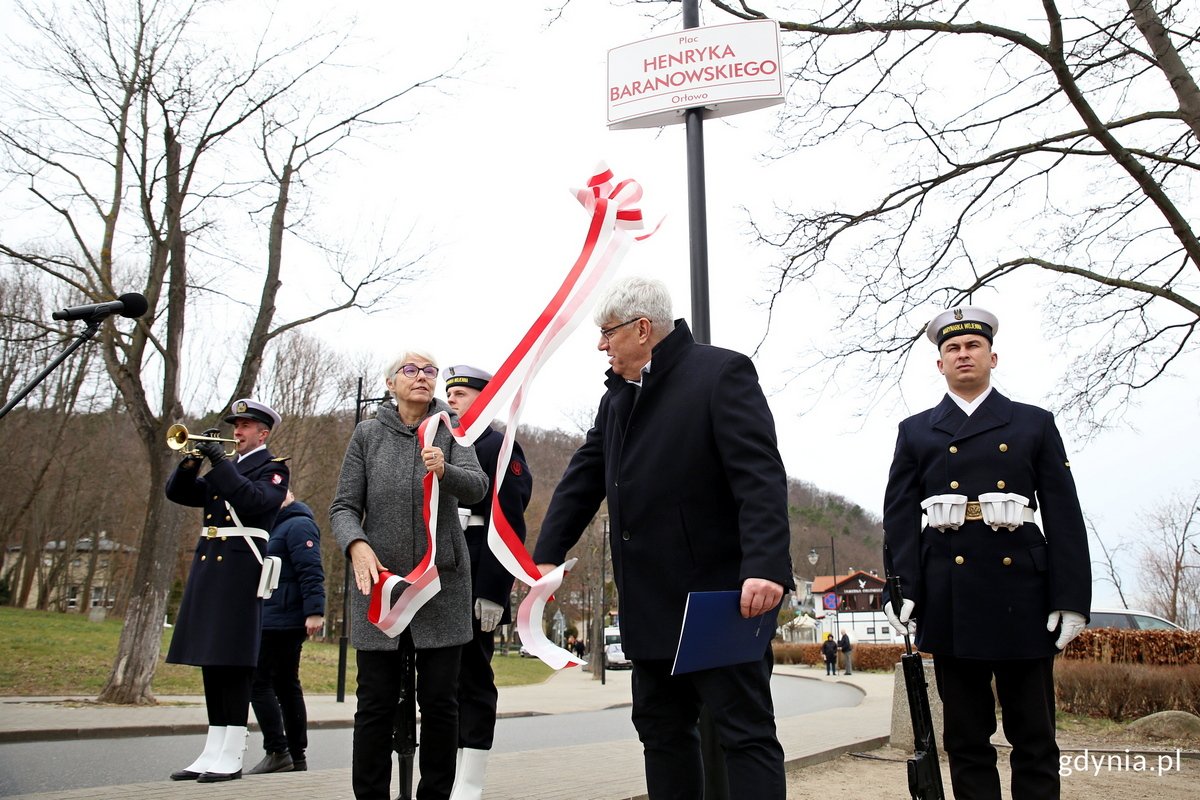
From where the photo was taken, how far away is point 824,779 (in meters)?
7.00

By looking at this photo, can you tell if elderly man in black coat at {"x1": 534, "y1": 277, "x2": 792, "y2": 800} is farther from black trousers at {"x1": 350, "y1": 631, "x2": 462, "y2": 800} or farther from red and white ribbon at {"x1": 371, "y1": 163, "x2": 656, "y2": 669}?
black trousers at {"x1": 350, "y1": 631, "x2": 462, "y2": 800}

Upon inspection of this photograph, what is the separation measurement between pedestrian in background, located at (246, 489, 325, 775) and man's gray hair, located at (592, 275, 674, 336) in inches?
138

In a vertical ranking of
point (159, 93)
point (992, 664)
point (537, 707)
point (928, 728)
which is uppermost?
point (159, 93)

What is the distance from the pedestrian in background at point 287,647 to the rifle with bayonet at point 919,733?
3.75 metres

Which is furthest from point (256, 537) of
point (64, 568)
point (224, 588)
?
point (64, 568)

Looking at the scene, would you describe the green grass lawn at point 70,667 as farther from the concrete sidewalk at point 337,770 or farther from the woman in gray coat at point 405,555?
the woman in gray coat at point 405,555

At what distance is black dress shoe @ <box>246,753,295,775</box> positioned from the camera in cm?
645

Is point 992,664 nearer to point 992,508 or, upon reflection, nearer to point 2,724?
point 992,508

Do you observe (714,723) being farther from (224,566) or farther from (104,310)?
(104,310)

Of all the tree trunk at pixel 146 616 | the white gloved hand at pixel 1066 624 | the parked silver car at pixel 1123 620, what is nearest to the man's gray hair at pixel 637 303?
the white gloved hand at pixel 1066 624

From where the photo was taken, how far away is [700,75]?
560 centimetres

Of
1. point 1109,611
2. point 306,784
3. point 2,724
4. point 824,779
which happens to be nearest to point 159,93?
point 2,724

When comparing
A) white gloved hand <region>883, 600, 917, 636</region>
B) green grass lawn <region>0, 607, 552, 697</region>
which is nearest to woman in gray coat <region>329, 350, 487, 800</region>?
white gloved hand <region>883, 600, 917, 636</region>

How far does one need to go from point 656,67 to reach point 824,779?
496 centimetres
